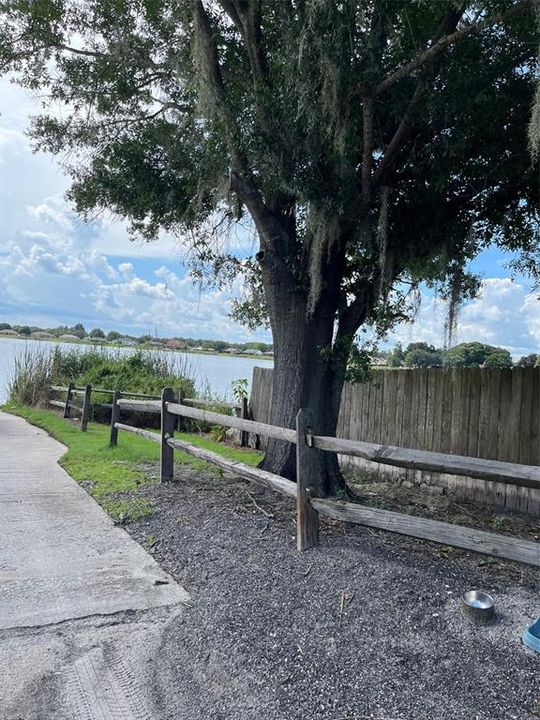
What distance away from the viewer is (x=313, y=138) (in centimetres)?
514

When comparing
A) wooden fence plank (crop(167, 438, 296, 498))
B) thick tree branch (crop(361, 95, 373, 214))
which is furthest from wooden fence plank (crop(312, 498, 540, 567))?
thick tree branch (crop(361, 95, 373, 214))

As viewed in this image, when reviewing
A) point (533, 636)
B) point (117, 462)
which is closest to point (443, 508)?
point (533, 636)

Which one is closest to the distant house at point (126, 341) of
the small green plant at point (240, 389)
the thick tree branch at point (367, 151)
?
the small green plant at point (240, 389)

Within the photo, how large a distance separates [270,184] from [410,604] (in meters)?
4.01

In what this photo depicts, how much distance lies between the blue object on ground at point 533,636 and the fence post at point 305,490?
1681 millimetres

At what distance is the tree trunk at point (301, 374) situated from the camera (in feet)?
19.8

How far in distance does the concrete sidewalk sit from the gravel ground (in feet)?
0.56

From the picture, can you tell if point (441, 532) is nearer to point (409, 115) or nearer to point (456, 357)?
point (409, 115)

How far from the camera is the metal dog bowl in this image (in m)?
3.14

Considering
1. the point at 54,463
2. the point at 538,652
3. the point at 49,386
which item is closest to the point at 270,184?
the point at 538,652

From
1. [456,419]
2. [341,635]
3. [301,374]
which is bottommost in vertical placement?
[341,635]

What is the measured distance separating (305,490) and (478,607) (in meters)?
1.53

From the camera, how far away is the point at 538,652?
9.43 ft

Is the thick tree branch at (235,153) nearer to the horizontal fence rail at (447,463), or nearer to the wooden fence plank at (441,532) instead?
the horizontal fence rail at (447,463)
